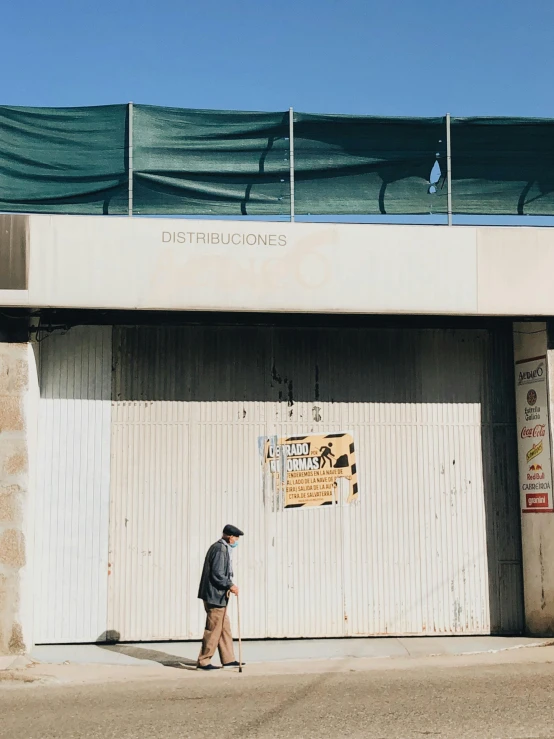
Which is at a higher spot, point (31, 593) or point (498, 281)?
point (498, 281)

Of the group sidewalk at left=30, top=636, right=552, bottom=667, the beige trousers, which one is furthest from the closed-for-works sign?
the beige trousers

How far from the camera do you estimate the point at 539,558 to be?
13109mm

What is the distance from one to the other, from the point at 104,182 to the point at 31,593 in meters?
5.70

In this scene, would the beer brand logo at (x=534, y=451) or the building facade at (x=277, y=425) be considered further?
the beer brand logo at (x=534, y=451)

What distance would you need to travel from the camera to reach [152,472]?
42.9 feet

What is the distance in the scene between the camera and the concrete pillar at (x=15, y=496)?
11.8m

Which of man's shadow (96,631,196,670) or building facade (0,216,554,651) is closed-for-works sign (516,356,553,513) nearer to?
building facade (0,216,554,651)

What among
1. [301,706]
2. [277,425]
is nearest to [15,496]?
[277,425]

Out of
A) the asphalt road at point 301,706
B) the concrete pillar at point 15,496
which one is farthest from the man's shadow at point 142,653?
the concrete pillar at point 15,496

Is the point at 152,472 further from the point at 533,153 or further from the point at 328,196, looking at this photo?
the point at 533,153

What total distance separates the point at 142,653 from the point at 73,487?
2.49 meters

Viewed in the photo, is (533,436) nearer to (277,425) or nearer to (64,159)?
(277,425)

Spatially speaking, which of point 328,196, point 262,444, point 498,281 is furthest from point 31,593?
point 498,281

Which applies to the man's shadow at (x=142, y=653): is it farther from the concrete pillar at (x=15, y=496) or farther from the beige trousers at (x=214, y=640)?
the concrete pillar at (x=15, y=496)
